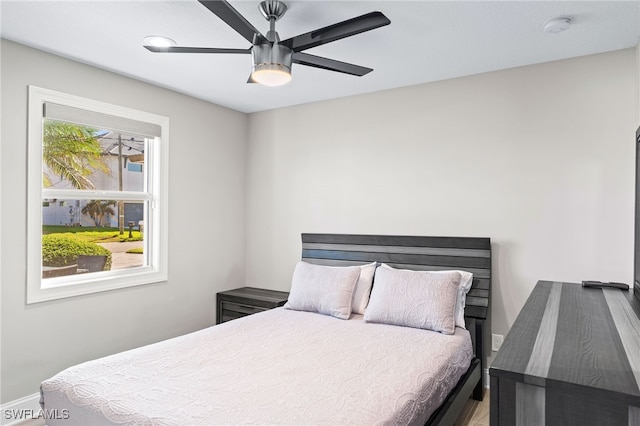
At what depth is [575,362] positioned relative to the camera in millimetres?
1208

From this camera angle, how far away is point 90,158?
10.5ft

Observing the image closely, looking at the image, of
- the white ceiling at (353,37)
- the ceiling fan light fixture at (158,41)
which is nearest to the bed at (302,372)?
the white ceiling at (353,37)

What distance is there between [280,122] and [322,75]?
114 cm

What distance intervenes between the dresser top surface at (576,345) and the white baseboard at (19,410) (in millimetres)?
3029

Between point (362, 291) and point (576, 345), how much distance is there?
2008 mm

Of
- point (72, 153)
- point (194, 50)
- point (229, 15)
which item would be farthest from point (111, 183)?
point (229, 15)

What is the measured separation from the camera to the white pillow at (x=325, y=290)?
315 centimetres

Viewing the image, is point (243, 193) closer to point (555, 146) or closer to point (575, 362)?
point (555, 146)

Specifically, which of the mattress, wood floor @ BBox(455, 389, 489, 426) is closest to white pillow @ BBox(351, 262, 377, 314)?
the mattress

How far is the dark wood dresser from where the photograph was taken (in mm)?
1045

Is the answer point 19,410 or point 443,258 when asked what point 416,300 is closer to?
point 443,258

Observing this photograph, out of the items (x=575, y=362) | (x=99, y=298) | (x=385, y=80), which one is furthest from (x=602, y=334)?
(x=99, y=298)

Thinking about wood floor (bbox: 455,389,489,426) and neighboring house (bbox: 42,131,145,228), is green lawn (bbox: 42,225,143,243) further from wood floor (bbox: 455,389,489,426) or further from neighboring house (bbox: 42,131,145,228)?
wood floor (bbox: 455,389,489,426)

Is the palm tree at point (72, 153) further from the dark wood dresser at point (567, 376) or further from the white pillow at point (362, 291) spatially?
the dark wood dresser at point (567, 376)
